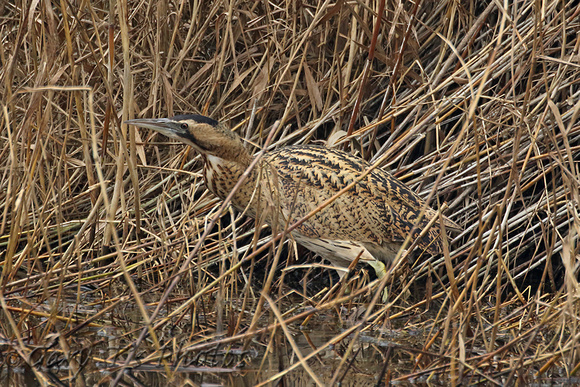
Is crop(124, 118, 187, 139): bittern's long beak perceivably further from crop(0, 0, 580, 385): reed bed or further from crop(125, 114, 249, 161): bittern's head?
crop(0, 0, 580, 385): reed bed

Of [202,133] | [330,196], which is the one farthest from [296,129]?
[202,133]

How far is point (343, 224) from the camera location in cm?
372

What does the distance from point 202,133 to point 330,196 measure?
2.12 ft

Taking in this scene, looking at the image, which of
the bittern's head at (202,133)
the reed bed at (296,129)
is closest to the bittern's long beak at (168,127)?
the bittern's head at (202,133)

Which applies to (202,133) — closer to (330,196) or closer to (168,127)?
(168,127)

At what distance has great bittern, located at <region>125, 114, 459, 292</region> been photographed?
142 inches

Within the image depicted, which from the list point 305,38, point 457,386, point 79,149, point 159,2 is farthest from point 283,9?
point 457,386

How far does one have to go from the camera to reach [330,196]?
3600mm

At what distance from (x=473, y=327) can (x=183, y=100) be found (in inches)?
70.7

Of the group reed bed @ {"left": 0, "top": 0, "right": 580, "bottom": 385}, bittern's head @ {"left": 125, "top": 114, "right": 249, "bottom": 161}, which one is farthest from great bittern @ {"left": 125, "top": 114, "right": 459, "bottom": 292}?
reed bed @ {"left": 0, "top": 0, "right": 580, "bottom": 385}

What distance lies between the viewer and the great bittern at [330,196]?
3.60m

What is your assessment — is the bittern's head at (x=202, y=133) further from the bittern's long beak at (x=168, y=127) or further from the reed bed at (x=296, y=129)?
the reed bed at (x=296, y=129)

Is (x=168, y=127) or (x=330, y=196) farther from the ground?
(x=168, y=127)

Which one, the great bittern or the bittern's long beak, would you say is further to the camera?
the great bittern
